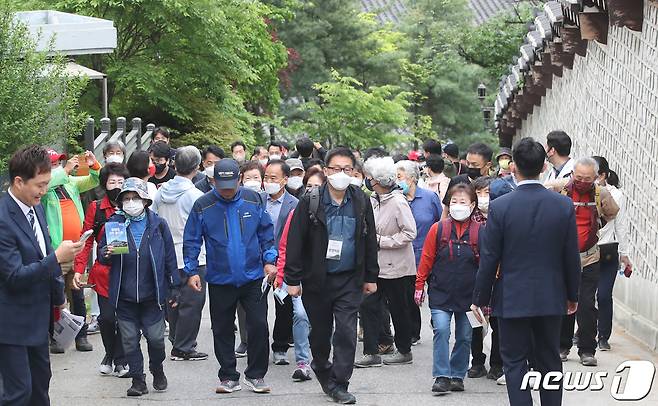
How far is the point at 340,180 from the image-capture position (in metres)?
9.65

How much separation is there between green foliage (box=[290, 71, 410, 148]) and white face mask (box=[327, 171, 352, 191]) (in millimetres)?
26947

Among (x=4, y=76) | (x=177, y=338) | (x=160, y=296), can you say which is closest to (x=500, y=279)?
(x=160, y=296)

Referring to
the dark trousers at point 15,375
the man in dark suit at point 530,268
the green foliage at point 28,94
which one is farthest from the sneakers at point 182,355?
the dark trousers at point 15,375

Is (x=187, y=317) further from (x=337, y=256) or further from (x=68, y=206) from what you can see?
(x=337, y=256)

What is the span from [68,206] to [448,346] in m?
3.85

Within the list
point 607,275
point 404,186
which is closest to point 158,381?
point 404,186

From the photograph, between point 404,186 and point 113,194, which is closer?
point 113,194

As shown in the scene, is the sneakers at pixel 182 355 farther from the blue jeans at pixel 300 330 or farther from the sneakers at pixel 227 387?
the sneakers at pixel 227 387

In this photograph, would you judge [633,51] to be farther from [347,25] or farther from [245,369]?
[347,25]

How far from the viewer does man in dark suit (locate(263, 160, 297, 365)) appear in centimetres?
1148

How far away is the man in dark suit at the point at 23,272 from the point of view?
7.21m

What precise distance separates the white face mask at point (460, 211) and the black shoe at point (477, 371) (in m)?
1.48

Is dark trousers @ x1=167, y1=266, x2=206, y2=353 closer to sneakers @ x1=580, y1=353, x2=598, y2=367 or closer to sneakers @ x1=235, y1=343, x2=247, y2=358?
sneakers @ x1=235, y1=343, x2=247, y2=358

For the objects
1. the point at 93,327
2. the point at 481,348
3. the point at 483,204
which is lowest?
the point at 93,327
